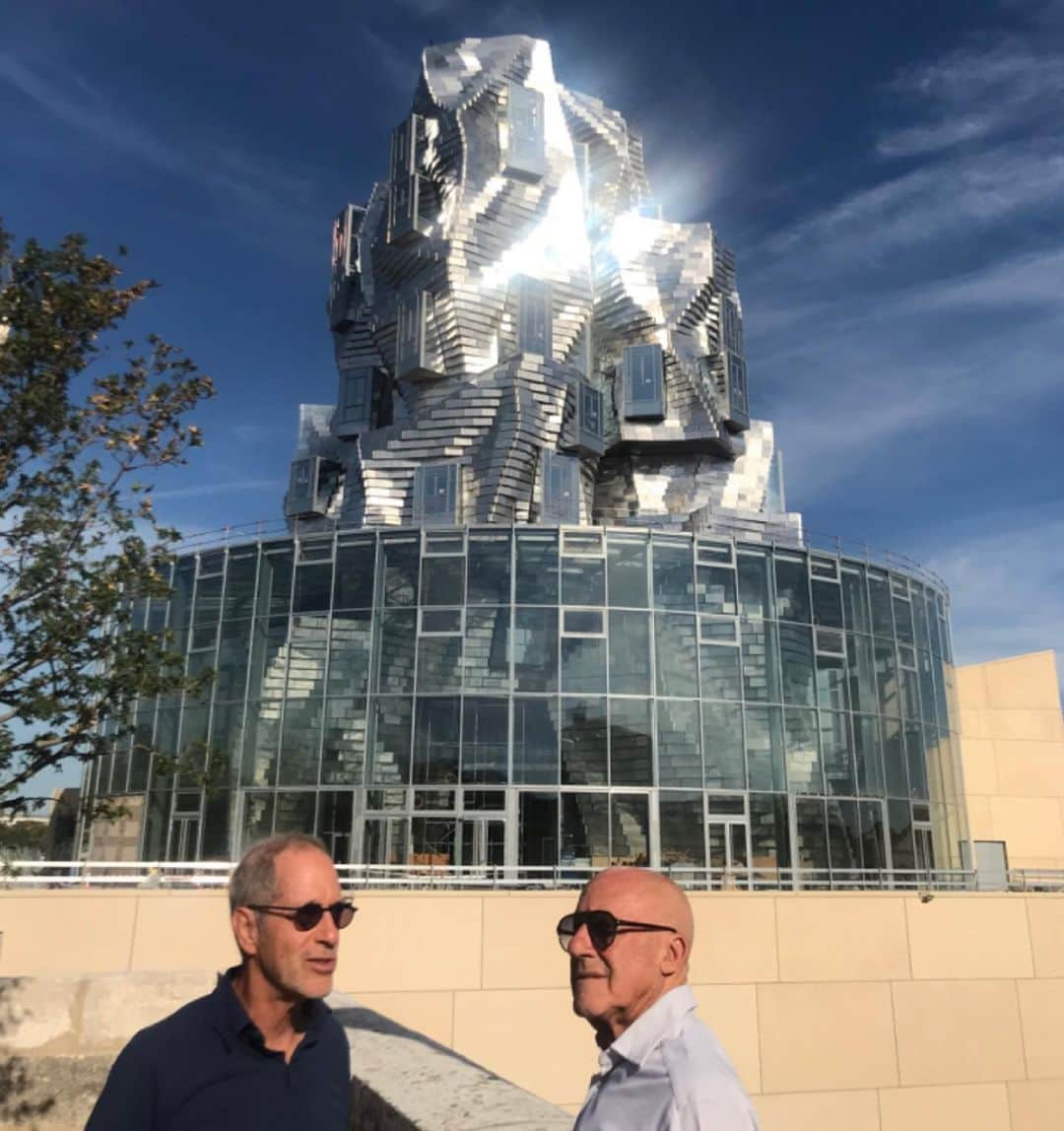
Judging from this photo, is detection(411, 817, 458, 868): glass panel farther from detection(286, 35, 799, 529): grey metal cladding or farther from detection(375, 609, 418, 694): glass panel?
detection(286, 35, 799, 529): grey metal cladding

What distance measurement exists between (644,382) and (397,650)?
1749 cm

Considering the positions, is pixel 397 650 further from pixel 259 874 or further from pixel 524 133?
pixel 259 874

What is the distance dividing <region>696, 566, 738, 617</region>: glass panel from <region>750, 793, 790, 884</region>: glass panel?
4.95 m

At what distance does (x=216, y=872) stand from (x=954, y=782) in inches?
855

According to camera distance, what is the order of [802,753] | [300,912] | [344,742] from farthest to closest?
[802,753], [344,742], [300,912]

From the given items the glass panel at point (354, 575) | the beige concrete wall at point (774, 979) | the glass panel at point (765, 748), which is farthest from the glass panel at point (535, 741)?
the beige concrete wall at point (774, 979)

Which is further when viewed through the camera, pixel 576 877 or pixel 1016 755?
pixel 1016 755

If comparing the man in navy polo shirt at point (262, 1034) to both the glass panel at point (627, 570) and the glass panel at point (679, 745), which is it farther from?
the glass panel at point (627, 570)

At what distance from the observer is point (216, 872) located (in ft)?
79.6

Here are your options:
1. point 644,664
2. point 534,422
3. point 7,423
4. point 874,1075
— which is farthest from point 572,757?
point 7,423

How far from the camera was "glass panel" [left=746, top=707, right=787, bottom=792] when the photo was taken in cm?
2655

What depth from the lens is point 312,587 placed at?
2756cm

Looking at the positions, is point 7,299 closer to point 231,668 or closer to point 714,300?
point 231,668

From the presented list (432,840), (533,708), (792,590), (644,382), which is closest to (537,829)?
(432,840)
